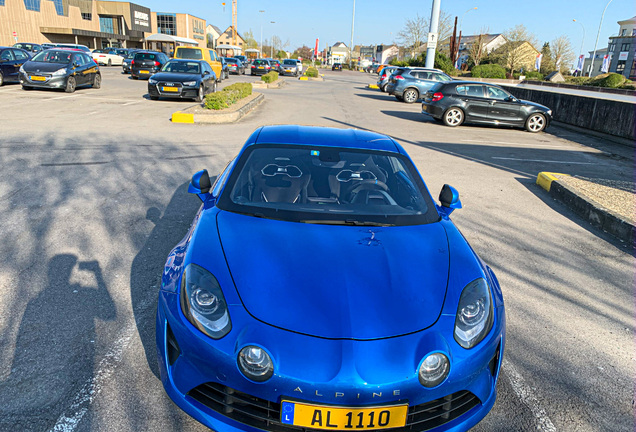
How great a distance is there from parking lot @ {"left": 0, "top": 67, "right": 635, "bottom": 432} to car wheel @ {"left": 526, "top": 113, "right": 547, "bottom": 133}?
20.2ft

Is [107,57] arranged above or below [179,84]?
above

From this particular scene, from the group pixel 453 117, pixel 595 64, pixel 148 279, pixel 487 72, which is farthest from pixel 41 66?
pixel 595 64

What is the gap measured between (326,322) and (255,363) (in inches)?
15.0

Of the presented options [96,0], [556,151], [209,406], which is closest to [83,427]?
[209,406]

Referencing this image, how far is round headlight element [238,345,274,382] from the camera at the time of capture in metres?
2.13

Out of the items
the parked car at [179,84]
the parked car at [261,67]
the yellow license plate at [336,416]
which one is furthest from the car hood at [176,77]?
the parked car at [261,67]

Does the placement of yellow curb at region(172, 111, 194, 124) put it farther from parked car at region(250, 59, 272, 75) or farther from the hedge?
parked car at region(250, 59, 272, 75)

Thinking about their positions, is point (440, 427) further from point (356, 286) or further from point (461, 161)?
point (461, 161)

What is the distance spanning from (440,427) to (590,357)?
73.7 inches

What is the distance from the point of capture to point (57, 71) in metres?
18.5

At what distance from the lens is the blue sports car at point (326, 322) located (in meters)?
2.13

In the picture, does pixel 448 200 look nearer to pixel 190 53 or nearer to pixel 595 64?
pixel 190 53

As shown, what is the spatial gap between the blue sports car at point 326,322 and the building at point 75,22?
212 feet

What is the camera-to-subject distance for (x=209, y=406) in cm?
227
